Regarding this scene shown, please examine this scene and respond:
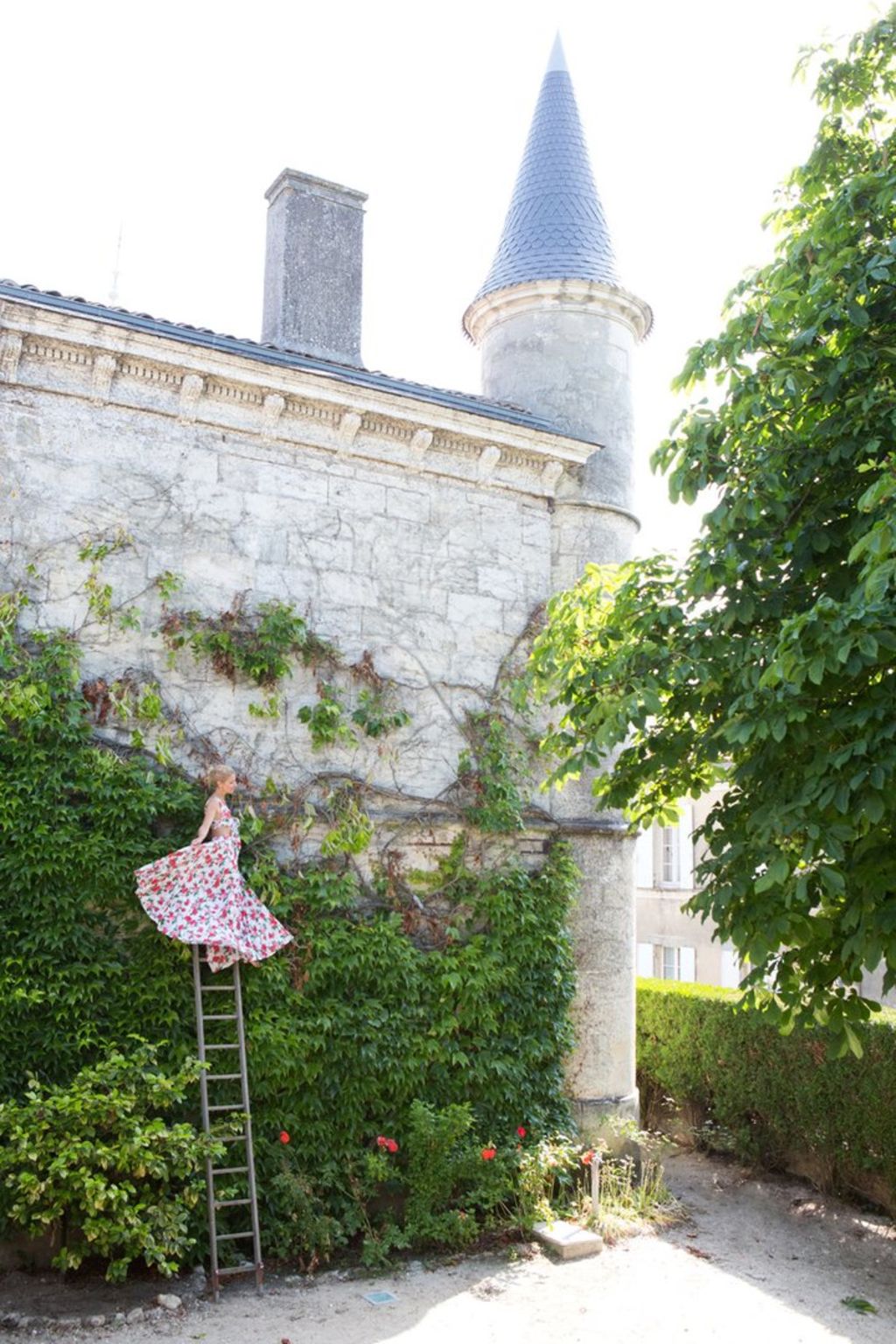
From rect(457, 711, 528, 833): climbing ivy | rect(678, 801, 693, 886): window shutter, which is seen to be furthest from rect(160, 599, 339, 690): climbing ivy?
rect(678, 801, 693, 886): window shutter

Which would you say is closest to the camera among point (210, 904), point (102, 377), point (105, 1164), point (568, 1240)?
point (105, 1164)

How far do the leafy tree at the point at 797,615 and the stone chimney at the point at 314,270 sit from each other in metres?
4.27

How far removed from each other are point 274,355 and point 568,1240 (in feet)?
19.7

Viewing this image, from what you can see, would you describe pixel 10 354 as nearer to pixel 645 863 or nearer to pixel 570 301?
pixel 570 301

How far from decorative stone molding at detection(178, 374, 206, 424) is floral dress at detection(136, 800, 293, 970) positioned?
8.47 feet

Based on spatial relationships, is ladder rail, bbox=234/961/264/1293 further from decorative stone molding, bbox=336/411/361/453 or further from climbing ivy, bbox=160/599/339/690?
decorative stone molding, bbox=336/411/361/453

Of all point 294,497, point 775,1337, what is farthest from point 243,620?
point 775,1337

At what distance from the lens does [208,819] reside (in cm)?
674

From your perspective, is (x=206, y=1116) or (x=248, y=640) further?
(x=248, y=640)

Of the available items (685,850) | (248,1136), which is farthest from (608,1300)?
(685,850)

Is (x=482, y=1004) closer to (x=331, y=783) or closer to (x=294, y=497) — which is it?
(x=331, y=783)

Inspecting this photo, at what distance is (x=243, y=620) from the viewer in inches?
294

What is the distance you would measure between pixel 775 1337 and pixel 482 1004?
255cm

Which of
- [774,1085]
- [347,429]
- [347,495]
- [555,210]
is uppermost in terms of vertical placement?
[555,210]
